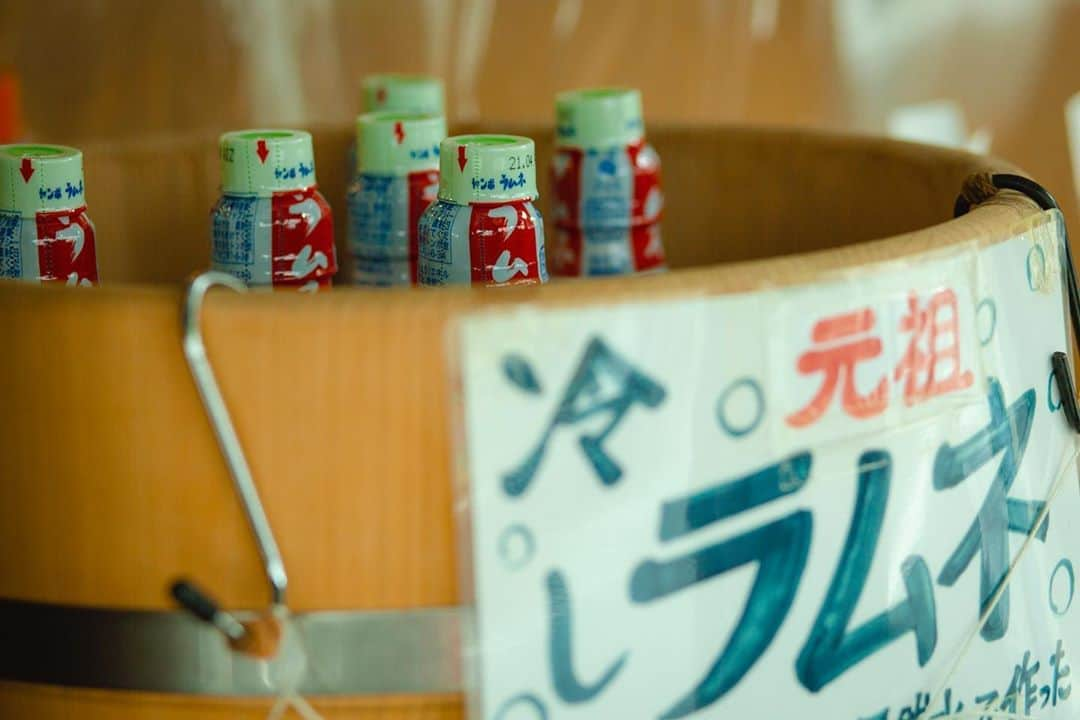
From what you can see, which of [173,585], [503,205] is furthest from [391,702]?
[503,205]

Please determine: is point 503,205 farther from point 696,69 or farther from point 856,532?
point 696,69

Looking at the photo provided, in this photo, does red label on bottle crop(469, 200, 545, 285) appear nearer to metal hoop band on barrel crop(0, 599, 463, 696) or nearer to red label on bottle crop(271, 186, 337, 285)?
red label on bottle crop(271, 186, 337, 285)

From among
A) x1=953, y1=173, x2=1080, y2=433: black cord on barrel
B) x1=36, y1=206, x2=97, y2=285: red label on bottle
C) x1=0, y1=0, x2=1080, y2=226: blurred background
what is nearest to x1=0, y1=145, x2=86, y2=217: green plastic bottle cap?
x1=36, y1=206, x2=97, y2=285: red label on bottle

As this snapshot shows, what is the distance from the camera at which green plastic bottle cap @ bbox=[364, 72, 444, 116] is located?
44.2 inches

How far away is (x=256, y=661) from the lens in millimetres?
571

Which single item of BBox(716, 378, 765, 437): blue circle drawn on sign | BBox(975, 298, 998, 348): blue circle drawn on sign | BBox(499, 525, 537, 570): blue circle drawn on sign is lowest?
BBox(499, 525, 537, 570): blue circle drawn on sign

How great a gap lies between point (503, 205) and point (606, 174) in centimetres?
26

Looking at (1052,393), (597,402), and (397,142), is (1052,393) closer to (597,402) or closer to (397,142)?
(597,402)

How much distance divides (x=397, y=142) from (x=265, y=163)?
0.46 feet

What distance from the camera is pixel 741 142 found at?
1.06 metres

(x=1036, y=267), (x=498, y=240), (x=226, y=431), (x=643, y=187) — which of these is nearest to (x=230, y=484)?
(x=226, y=431)

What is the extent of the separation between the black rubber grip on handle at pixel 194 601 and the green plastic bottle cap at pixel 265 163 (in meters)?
0.34

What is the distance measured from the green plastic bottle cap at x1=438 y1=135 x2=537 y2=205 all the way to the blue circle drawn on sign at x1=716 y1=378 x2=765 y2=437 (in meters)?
0.24

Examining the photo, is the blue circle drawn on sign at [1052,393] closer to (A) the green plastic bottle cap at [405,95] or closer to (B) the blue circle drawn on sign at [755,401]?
(B) the blue circle drawn on sign at [755,401]
